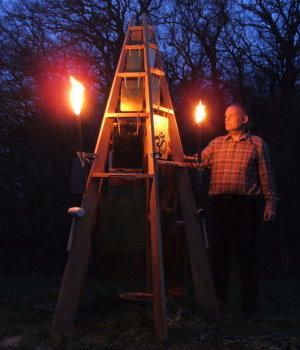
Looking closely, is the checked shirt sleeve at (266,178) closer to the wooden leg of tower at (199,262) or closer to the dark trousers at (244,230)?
the dark trousers at (244,230)

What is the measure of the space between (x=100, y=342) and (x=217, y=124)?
545 centimetres

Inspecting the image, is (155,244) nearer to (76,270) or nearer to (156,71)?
(76,270)

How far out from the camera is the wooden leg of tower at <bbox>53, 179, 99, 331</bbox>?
3.38 metres

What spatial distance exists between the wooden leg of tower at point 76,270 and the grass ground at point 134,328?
103 mm

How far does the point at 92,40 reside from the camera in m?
9.55

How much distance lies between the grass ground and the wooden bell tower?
18 cm

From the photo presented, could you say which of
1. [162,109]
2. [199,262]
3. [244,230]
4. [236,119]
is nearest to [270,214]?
[244,230]

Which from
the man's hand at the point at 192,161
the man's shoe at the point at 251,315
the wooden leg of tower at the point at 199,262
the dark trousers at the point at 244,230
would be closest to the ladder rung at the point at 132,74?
the man's hand at the point at 192,161

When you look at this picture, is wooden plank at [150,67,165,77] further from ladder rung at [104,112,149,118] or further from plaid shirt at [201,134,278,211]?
plaid shirt at [201,134,278,211]

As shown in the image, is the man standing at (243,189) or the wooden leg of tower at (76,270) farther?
the man standing at (243,189)

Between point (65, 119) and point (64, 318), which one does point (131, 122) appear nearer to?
point (64, 318)

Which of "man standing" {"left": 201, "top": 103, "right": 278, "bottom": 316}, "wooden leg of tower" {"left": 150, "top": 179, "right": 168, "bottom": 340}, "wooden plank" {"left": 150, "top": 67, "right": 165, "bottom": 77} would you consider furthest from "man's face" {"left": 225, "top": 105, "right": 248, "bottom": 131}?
"wooden leg of tower" {"left": 150, "top": 179, "right": 168, "bottom": 340}

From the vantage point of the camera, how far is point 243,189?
381 centimetres

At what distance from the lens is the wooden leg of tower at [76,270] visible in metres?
3.38
